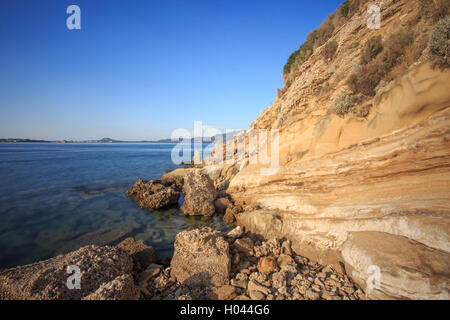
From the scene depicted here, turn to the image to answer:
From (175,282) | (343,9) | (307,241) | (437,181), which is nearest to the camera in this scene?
(437,181)

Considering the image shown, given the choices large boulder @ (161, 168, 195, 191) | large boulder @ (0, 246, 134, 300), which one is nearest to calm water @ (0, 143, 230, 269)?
large boulder @ (0, 246, 134, 300)

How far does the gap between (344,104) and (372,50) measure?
7.49 feet

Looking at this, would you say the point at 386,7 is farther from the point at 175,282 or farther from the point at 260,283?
the point at 175,282

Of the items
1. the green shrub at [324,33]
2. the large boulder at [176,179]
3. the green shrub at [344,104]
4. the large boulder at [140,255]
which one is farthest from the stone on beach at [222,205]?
the green shrub at [324,33]

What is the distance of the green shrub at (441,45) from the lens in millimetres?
4309

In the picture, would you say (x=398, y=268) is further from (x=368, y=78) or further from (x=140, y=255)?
(x=140, y=255)

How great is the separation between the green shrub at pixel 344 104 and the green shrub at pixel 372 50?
1565 millimetres

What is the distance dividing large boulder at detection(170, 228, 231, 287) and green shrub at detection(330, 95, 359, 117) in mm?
6106

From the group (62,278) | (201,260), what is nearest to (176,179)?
(201,260)

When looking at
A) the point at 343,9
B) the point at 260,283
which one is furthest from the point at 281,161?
the point at 343,9

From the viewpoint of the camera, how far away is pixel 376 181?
17.2 feet

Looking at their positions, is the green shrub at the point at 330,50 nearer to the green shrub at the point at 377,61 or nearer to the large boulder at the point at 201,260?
the green shrub at the point at 377,61

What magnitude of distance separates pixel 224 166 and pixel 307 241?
1015 cm
